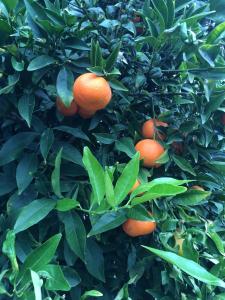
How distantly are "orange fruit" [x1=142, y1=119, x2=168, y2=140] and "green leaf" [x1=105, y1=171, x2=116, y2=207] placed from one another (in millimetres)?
305

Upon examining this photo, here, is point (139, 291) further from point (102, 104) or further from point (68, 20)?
point (68, 20)

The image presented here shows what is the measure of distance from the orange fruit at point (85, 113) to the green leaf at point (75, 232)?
260 millimetres

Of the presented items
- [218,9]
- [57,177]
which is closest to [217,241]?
[57,177]

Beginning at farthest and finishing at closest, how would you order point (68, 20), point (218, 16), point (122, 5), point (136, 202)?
point (218, 16), point (122, 5), point (68, 20), point (136, 202)

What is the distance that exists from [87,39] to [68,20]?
119 mm

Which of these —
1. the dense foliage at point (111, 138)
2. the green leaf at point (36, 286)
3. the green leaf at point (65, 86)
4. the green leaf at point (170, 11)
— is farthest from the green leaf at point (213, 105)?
the green leaf at point (36, 286)

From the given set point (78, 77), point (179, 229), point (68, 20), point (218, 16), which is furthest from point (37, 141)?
point (218, 16)

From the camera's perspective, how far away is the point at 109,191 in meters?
0.86

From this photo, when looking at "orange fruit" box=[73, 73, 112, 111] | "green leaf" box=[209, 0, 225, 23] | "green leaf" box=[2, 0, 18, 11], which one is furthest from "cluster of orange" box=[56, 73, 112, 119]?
"green leaf" box=[209, 0, 225, 23]

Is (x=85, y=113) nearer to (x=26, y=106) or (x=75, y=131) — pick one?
(x=75, y=131)

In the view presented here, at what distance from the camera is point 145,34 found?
1249mm

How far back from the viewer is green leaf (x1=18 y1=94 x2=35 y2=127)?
1028mm

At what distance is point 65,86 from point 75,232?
1.06 ft

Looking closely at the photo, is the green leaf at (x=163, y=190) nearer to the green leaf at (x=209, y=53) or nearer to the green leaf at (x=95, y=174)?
the green leaf at (x=95, y=174)
